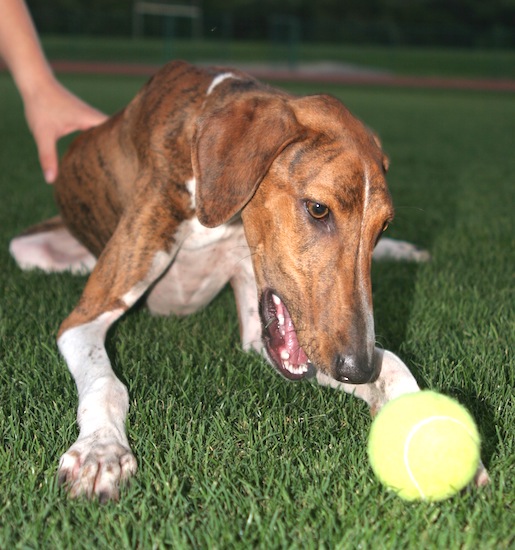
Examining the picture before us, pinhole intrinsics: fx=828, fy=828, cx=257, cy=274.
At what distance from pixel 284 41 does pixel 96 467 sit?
43774 millimetres

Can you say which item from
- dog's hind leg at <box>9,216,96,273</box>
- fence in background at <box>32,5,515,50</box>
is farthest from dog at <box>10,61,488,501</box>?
fence in background at <box>32,5,515,50</box>

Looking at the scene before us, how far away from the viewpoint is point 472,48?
4597cm

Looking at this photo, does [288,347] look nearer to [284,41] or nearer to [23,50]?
[23,50]

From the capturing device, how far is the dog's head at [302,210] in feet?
10.3

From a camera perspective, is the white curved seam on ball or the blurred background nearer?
the white curved seam on ball

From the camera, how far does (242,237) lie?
4.19 meters

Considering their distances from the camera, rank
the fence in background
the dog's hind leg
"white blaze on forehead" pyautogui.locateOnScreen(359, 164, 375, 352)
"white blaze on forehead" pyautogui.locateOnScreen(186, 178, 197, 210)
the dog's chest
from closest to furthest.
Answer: "white blaze on forehead" pyautogui.locateOnScreen(359, 164, 375, 352)
"white blaze on forehead" pyautogui.locateOnScreen(186, 178, 197, 210)
the dog's chest
the dog's hind leg
the fence in background

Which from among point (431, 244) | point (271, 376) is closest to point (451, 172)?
point (431, 244)

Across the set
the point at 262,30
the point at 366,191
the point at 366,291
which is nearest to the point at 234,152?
the point at 366,191

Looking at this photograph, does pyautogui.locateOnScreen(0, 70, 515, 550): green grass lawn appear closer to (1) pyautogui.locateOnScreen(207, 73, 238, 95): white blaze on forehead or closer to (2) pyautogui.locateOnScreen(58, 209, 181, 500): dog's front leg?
(2) pyautogui.locateOnScreen(58, 209, 181, 500): dog's front leg

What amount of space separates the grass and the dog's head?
127 feet

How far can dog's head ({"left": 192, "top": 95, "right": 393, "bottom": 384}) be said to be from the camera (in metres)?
3.14

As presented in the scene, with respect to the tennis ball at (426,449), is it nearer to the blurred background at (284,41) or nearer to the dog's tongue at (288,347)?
the dog's tongue at (288,347)

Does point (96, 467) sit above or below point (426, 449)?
below
